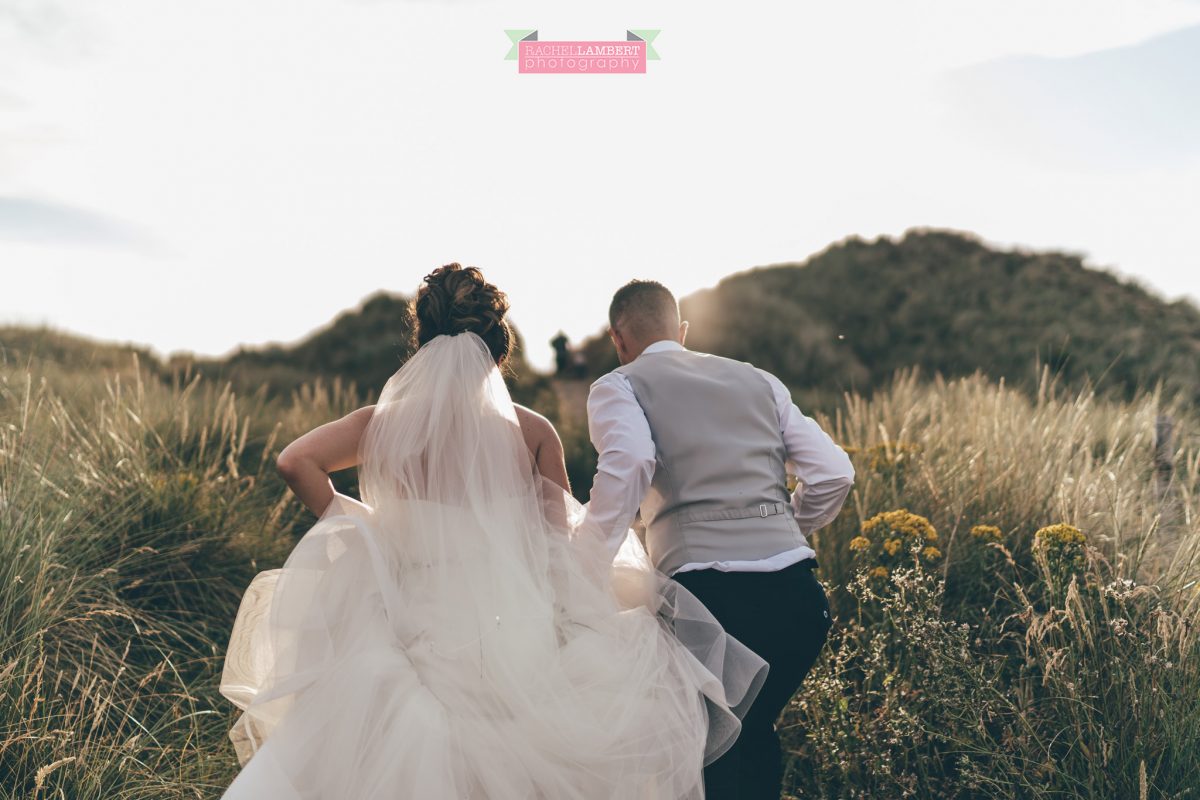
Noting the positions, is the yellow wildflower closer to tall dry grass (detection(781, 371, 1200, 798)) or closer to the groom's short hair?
tall dry grass (detection(781, 371, 1200, 798))

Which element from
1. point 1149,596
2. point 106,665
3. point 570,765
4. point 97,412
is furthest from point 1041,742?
point 97,412

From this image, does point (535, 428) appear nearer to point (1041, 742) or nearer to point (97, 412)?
point (1041, 742)

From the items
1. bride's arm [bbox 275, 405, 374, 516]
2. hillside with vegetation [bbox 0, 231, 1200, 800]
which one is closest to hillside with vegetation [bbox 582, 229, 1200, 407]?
hillside with vegetation [bbox 0, 231, 1200, 800]

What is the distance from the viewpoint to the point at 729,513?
3.51 metres

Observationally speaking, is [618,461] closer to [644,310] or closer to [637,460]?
[637,460]

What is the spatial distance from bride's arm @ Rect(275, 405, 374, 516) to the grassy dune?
128cm

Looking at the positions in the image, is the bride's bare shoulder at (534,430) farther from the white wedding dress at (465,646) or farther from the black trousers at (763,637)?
the black trousers at (763,637)

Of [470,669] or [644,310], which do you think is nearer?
[470,669]

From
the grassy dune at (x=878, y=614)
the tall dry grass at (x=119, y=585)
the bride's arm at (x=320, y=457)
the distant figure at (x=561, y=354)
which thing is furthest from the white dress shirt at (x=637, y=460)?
the distant figure at (x=561, y=354)

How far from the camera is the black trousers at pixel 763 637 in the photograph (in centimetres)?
349

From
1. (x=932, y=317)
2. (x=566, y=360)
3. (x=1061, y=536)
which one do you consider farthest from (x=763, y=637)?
(x=932, y=317)

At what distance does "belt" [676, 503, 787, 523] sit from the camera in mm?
3514

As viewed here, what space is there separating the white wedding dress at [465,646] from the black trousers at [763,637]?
0.09 m

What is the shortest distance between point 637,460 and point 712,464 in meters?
0.29
